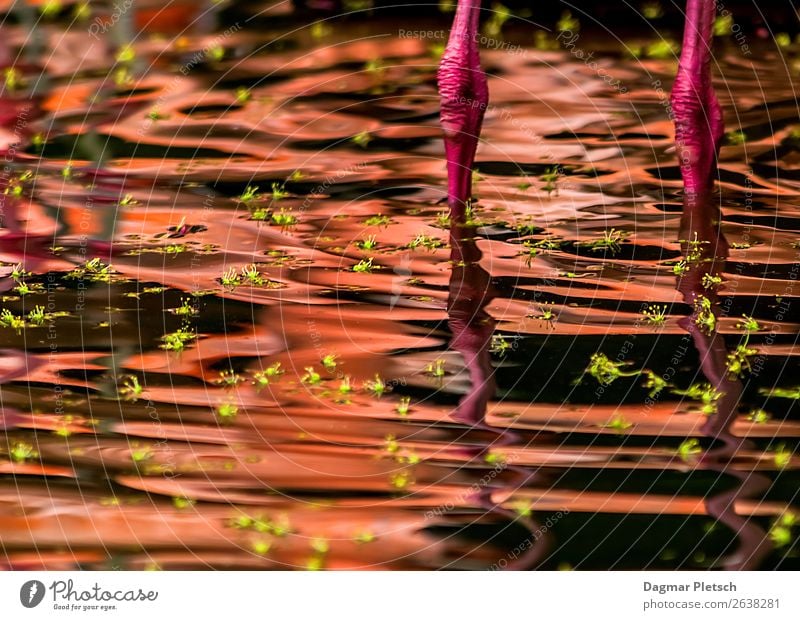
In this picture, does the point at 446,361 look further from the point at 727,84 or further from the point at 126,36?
the point at 727,84

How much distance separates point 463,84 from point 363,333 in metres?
1.05

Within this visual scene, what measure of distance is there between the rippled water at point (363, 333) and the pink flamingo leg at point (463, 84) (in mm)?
432

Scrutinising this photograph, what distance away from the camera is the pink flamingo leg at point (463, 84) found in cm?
442

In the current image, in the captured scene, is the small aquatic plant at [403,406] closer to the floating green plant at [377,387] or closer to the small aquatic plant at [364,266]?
the floating green plant at [377,387]

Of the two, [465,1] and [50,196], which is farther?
[50,196]

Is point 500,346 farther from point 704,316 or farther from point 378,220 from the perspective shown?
point 378,220

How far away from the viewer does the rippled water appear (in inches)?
129

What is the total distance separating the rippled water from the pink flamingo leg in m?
0.43

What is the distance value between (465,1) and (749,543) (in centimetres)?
220

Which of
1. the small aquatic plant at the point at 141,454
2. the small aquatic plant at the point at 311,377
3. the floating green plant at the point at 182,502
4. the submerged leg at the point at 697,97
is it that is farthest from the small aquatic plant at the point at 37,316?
the submerged leg at the point at 697,97

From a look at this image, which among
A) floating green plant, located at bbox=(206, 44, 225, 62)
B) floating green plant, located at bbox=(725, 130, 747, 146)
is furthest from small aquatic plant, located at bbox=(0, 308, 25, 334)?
floating green plant, located at bbox=(725, 130, 747, 146)

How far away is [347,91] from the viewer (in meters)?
6.36

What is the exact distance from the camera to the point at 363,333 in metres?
4.02

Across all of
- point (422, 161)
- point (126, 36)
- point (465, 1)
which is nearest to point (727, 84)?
point (422, 161)
